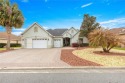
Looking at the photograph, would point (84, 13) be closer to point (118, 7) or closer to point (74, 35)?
point (74, 35)

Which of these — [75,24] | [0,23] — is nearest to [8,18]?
[0,23]

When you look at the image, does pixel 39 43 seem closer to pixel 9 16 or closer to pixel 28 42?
pixel 28 42

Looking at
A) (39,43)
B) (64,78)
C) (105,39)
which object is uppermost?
(105,39)

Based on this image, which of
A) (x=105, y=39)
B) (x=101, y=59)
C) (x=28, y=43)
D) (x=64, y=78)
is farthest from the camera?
(x=28, y=43)

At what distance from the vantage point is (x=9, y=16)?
28.3 meters

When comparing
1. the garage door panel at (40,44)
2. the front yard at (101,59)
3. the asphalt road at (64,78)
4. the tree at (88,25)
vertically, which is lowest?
the asphalt road at (64,78)

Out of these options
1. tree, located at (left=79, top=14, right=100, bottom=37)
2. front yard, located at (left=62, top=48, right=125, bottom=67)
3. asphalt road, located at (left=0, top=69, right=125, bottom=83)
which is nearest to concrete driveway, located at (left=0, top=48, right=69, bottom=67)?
front yard, located at (left=62, top=48, right=125, bottom=67)

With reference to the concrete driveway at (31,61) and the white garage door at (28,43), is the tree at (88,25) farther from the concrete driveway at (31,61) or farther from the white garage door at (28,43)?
the concrete driveway at (31,61)

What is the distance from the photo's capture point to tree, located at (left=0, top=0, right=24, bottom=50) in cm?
2808

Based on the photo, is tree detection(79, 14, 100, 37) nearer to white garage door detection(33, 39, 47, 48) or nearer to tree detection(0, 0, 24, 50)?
white garage door detection(33, 39, 47, 48)

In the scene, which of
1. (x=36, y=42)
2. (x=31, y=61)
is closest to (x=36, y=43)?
(x=36, y=42)

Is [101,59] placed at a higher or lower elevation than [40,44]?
lower

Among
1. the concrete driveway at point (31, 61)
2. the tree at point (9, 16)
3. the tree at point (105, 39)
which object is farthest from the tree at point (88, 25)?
the concrete driveway at point (31, 61)

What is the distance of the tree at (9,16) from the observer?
28.1m
